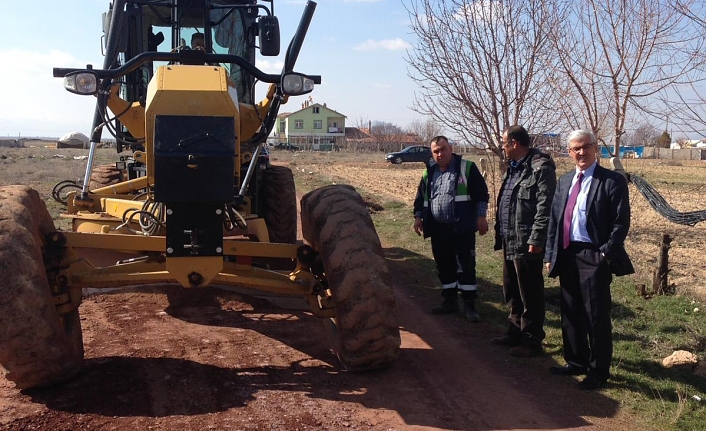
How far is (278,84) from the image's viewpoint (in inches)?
236

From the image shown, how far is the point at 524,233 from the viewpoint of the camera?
5.95 m

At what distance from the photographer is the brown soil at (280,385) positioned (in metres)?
4.39

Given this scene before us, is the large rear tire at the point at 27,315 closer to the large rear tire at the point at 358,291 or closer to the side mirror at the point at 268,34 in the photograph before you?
the large rear tire at the point at 358,291

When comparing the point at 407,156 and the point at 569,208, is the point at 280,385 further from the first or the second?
the point at 407,156

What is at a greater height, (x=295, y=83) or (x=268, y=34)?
(x=268, y=34)

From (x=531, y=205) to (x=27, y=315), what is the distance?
3989mm

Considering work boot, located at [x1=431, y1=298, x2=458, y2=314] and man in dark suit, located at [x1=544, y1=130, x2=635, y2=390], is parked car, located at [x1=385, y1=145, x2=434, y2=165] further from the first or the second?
man in dark suit, located at [x1=544, y1=130, x2=635, y2=390]

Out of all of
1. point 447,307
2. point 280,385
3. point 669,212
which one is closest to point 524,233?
point 447,307

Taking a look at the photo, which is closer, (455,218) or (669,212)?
(455,218)

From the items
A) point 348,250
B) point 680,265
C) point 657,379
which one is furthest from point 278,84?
point 680,265

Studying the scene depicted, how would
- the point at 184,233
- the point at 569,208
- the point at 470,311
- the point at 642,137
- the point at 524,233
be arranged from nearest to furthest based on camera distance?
1. the point at 184,233
2. the point at 569,208
3. the point at 524,233
4. the point at 470,311
5. the point at 642,137

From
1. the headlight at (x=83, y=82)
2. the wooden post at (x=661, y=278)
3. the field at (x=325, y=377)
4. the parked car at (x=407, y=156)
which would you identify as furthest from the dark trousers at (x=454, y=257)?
the parked car at (x=407, y=156)

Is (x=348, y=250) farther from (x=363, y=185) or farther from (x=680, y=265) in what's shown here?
(x=363, y=185)

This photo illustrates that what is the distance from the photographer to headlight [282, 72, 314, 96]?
5.63 metres
